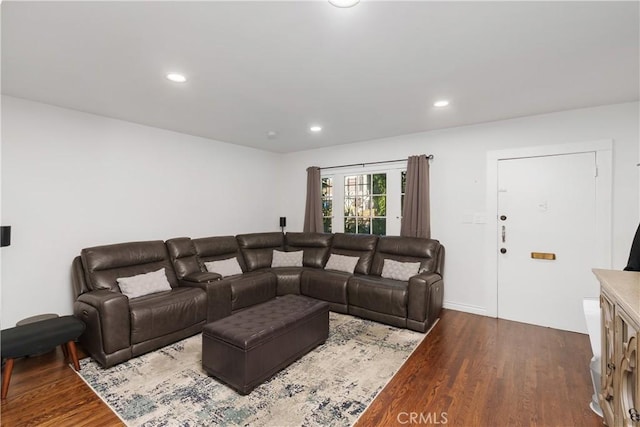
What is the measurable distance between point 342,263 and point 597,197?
308 cm

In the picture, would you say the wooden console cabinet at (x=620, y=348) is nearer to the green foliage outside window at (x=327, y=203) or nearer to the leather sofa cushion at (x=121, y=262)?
the green foliage outside window at (x=327, y=203)

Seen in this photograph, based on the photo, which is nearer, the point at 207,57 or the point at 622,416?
the point at 622,416

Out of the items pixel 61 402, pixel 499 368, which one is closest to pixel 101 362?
pixel 61 402

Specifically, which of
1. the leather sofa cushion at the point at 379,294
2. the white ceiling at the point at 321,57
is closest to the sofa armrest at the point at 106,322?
the white ceiling at the point at 321,57

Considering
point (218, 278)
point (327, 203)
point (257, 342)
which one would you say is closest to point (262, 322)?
point (257, 342)

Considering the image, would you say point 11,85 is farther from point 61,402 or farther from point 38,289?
point 61,402

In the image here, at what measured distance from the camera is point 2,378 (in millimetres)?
2227

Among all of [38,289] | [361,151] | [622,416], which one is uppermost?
[361,151]

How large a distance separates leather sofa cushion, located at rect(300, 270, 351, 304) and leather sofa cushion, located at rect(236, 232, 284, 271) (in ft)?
2.60

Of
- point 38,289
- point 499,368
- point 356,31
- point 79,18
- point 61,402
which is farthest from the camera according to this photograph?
point 38,289

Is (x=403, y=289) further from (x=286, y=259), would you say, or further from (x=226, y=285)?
(x=226, y=285)

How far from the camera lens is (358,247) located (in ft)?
14.8

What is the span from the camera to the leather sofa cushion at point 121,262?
308 cm

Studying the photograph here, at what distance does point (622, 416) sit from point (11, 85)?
491 centimetres
